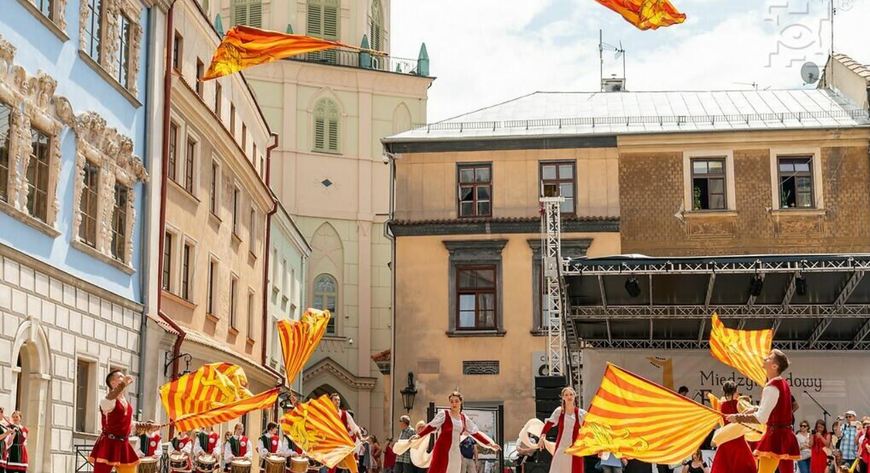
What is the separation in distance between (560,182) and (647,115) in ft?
15.1

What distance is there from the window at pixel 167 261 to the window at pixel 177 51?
4.30 meters

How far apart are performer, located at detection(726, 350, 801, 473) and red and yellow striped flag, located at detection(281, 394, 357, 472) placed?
882cm

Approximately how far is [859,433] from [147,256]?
15.4 meters

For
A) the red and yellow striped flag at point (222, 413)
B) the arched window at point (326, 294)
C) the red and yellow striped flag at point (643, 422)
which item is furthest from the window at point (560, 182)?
the red and yellow striped flag at point (643, 422)

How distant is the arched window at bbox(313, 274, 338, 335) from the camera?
61.8 metres

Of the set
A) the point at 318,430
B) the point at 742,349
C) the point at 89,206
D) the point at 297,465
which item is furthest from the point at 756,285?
the point at 89,206

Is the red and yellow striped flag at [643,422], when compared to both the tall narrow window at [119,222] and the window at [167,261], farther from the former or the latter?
the window at [167,261]

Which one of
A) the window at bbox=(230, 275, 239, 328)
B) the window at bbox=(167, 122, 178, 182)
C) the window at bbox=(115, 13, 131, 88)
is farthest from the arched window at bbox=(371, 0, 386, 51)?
the window at bbox=(115, 13, 131, 88)

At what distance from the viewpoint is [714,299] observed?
31.4 metres

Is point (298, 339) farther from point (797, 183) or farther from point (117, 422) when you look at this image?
point (797, 183)

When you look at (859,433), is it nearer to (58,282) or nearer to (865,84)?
(58,282)

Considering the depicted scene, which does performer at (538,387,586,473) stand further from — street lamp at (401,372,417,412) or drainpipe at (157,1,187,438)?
street lamp at (401,372,417,412)

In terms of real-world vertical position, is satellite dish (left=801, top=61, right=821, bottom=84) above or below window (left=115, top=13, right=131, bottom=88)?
above

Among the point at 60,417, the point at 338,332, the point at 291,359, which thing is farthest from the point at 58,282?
the point at 338,332
